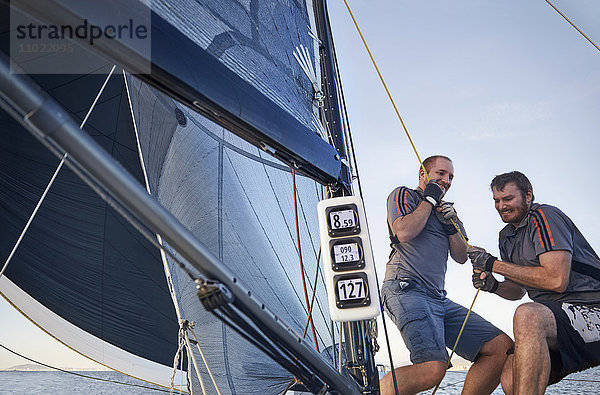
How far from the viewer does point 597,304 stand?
4.63ft

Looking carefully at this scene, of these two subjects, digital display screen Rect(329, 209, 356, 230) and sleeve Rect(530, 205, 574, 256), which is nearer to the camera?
digital display screen Rect(329, 209, 356, 230)

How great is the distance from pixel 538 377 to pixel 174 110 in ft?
5.20

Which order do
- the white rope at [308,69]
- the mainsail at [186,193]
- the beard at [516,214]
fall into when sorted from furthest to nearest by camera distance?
the white rope at [308,69] → the beard at [516,214] → the mainsail at [186,193]

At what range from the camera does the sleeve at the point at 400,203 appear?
5.40 feet

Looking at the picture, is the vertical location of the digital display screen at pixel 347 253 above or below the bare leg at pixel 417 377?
above

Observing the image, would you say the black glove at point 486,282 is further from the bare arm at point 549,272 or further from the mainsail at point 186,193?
the mainsail at point 186,193

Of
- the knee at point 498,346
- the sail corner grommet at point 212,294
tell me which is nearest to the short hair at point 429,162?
the knee at point 498,346

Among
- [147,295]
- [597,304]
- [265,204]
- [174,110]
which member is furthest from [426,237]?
[147,295]

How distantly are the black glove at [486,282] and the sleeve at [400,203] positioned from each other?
278 millimetres

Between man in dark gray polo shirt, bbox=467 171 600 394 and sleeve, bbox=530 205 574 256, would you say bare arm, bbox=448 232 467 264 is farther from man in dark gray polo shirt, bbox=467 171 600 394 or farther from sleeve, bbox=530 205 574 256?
sleeve, bbox=530 205 574 256

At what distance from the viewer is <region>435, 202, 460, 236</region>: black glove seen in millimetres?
1679

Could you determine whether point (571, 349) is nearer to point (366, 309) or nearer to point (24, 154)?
point (366, 309)

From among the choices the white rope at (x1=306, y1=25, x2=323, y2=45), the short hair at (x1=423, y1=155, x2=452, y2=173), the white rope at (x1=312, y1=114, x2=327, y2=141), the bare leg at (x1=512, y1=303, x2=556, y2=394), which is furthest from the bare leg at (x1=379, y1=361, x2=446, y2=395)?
the white rope at (x1=306, y1=25, x2=323, y2=45)

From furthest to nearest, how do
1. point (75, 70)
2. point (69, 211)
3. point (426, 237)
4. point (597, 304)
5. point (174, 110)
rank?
1. point (69, 211)
2. point (75, 70)
3. point (174, 110)
4. point (426, 237)
5. point (597, 304)
